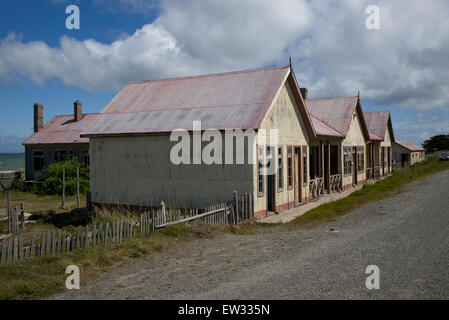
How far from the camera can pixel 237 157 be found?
1416cm

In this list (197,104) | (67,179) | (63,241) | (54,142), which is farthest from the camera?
(54,142)

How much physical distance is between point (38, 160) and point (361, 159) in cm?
2502

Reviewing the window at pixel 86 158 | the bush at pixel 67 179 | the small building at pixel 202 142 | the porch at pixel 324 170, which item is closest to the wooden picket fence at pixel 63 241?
the small building at pixel 202 142

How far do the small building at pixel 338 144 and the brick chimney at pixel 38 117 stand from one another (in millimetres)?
22404

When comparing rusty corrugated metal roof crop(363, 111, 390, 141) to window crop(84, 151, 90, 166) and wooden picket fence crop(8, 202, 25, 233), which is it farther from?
wooden picket fence crop(8, 202, 25, 233)

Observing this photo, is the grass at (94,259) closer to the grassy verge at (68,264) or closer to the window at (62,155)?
the grassy verge at (68,264)

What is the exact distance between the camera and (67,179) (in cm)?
2706

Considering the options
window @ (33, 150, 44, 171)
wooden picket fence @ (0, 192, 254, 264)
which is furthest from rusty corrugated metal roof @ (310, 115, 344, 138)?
window @ (33, 150, 44, 171)

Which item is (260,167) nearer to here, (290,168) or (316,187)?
(290,168)

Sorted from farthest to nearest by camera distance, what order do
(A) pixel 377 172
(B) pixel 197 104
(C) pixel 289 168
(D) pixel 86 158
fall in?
(A) pixel 377 172 → (D) pixel 86 158 → (C) pixel 289 168 → (B) pixel 197 104

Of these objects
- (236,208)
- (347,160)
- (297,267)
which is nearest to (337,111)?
(347,160)

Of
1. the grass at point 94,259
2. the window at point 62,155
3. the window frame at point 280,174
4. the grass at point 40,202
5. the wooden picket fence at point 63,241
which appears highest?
the window at point 62,155

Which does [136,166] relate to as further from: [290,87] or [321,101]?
[321,101]

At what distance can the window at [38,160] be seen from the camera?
3222 centimetres
